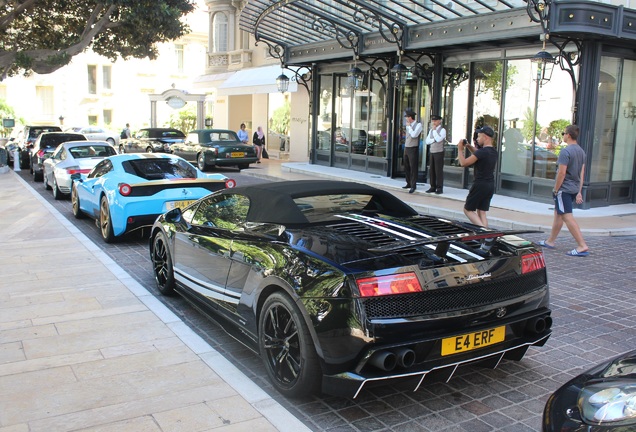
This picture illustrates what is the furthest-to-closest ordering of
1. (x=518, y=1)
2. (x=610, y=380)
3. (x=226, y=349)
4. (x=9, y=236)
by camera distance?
1. (x=518, y=1)
2. (x=9, y=236)
3. (x=226, y=349)
4. (x=610, y=380)

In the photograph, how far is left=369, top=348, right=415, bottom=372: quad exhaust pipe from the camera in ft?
11.6

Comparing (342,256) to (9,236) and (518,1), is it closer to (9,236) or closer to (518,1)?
(9,236)

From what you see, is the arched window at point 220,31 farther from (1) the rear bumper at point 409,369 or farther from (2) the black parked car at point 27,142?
(1) the rear bumper at point 409,369

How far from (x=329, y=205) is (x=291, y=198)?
45 centimetres

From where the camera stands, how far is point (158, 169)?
961 centimetres

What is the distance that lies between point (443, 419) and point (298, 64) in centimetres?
2011

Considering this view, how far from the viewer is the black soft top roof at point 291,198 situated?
476cm

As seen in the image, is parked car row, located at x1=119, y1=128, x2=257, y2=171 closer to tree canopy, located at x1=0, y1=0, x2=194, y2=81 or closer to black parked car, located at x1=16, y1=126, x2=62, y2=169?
tree canopy, located at x1=0, y1=0, x2=194, y2=81

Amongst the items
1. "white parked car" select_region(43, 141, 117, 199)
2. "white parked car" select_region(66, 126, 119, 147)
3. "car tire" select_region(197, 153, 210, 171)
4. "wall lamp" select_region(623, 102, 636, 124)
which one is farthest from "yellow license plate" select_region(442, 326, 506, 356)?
"white parked car" select_region(66, 126, 119, 147)

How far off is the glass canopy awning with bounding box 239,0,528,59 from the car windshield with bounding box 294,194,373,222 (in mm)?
9215

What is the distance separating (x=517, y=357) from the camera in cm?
452

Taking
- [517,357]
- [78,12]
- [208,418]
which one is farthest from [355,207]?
[78,12]

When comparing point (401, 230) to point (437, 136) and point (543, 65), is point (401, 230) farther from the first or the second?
point (437, 136)

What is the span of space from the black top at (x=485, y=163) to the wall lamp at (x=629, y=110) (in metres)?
6.41
